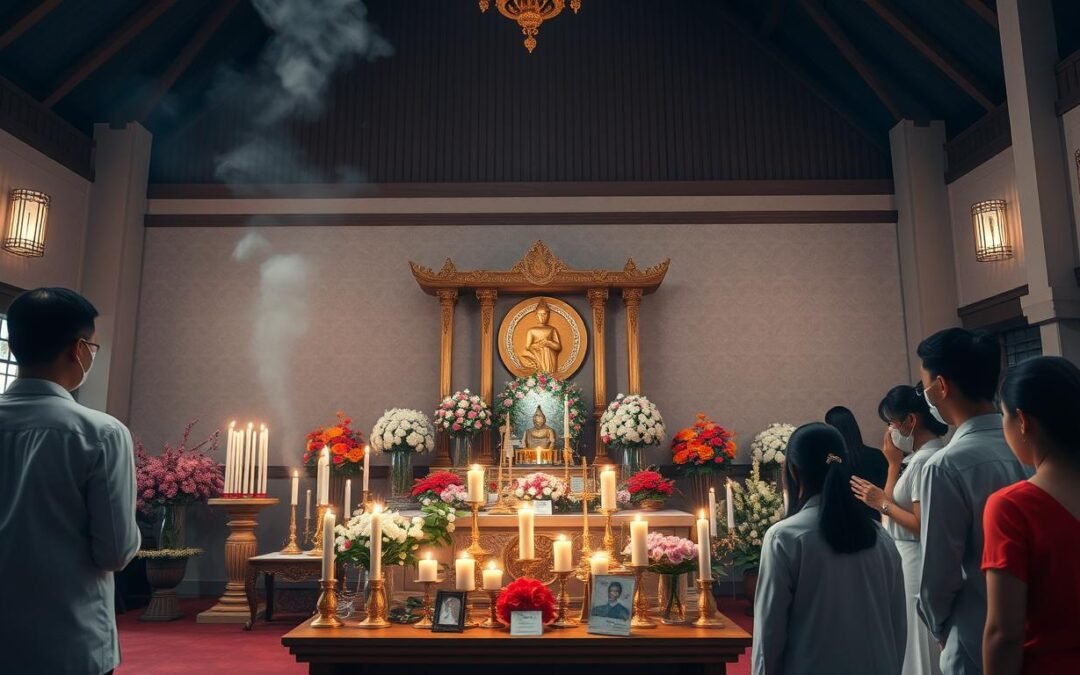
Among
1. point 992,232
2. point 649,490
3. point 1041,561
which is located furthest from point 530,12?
point 1041,561

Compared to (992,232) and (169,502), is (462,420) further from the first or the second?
(992,232)

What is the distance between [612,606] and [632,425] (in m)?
4.89

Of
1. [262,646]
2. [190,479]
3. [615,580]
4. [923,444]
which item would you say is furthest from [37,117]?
[923,444]

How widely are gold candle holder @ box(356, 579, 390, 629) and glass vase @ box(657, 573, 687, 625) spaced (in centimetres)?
105

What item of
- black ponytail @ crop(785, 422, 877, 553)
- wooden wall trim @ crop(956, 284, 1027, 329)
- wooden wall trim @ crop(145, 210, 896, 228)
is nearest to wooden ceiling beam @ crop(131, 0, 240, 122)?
wooden wall trim @ crop(145, 210, 896, 228)

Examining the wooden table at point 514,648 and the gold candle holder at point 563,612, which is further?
the gold candle holder at point 563,612

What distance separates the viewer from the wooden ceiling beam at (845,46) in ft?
27.3

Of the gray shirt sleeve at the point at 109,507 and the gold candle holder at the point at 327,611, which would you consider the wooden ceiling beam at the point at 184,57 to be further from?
the gray shirt sleeve at the point at 109,507

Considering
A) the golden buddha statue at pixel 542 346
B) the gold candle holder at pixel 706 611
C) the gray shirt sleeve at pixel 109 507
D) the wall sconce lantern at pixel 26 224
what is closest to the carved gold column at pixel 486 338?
the golden buddha statue at pixel 542 346

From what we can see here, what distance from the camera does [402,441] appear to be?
7.68 meters

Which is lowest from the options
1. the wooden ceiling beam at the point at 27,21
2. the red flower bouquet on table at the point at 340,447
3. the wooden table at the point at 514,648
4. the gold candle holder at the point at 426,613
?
the wooden table at the point at 514,648

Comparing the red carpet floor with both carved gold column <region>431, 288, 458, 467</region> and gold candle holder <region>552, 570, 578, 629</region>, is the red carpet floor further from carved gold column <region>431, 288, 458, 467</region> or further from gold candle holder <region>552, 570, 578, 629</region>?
carved gold column <region>431, 288, 458, 467</region>

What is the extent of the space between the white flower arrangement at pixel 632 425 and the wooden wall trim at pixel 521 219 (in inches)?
94.6

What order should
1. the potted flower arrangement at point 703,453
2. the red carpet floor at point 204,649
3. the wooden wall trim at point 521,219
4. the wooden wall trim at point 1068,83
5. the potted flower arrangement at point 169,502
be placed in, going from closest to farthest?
the red carpet floor at point 204,649 → the wooden wall trim at point 1068,83 → the potted flower arrangement at point 169,502 → the potted flower arrangement at point 703,453 → the wooden wall trim at point 521,219
